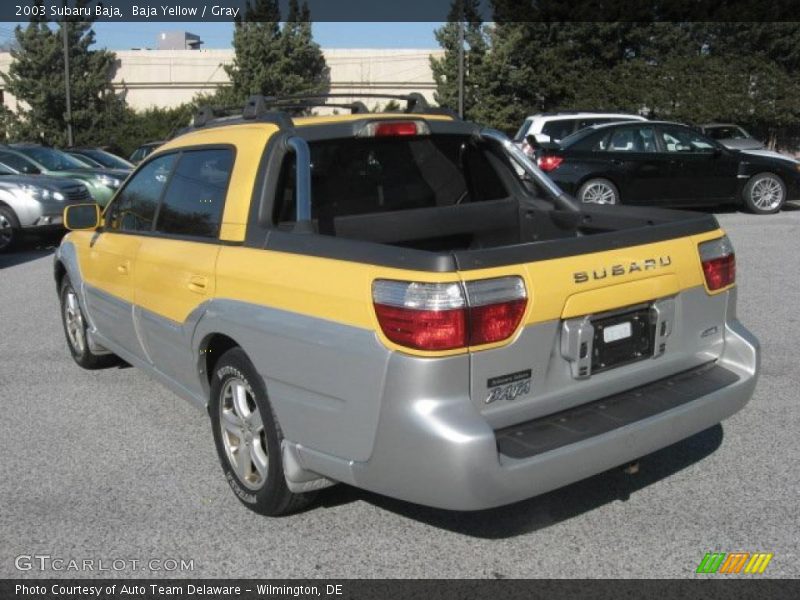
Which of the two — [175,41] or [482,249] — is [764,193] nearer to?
[482,249]

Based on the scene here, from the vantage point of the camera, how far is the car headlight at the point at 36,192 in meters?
13.4

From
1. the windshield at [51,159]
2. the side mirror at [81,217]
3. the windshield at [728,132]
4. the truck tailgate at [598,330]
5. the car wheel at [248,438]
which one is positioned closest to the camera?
the truck tailgate at [598,330]

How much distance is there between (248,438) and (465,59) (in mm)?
45105

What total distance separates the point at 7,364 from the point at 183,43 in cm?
7028

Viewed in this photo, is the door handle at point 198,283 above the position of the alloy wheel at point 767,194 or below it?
above

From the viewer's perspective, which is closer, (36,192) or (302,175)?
(302,175)

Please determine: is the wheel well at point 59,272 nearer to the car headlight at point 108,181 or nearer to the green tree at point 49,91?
the car headlight at point 108,181

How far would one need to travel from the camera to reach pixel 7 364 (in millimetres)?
6609

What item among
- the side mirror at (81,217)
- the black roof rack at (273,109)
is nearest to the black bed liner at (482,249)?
the black roof rack at (273,109)

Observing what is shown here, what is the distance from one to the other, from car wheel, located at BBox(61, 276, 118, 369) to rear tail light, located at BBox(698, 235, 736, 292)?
13.9 feet

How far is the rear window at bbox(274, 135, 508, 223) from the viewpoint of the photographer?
4.21m

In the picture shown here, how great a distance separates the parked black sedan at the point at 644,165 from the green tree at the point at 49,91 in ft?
132

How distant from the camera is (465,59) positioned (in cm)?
4666
